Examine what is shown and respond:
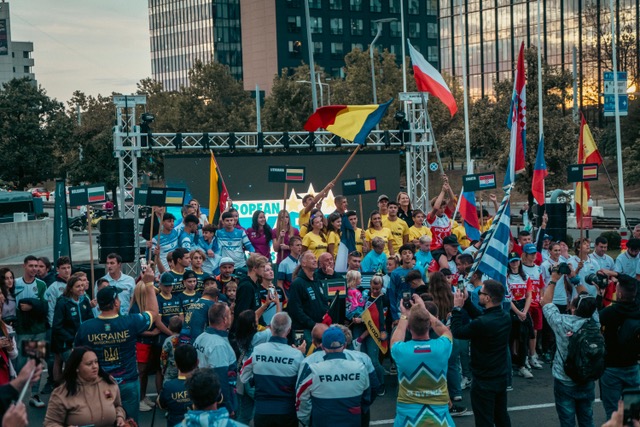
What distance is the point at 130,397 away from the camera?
26.2ft

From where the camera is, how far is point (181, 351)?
6.71 m

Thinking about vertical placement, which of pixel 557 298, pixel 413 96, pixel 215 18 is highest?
pixel 215 18

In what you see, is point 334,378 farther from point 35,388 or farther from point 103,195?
point 103,195

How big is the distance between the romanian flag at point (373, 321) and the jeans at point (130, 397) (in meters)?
3.36

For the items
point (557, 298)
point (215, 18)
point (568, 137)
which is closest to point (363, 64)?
point (568, 137)

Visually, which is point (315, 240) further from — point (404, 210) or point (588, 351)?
point (588, 351)

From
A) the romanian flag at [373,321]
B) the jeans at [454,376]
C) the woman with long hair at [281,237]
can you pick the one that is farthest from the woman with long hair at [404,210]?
the jeans at [454,376]

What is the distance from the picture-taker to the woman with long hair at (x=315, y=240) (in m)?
13.3

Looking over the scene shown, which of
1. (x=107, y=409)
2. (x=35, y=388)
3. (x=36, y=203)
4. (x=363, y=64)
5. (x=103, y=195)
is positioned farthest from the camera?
(x=363, y=64)

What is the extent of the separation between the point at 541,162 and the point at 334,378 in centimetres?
1077

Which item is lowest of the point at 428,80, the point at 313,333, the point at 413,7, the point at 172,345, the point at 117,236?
the point at 172,345

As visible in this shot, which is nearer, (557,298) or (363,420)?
(363,420)

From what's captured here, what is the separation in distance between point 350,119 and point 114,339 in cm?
1047

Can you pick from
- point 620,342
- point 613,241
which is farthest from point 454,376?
point 613,241
